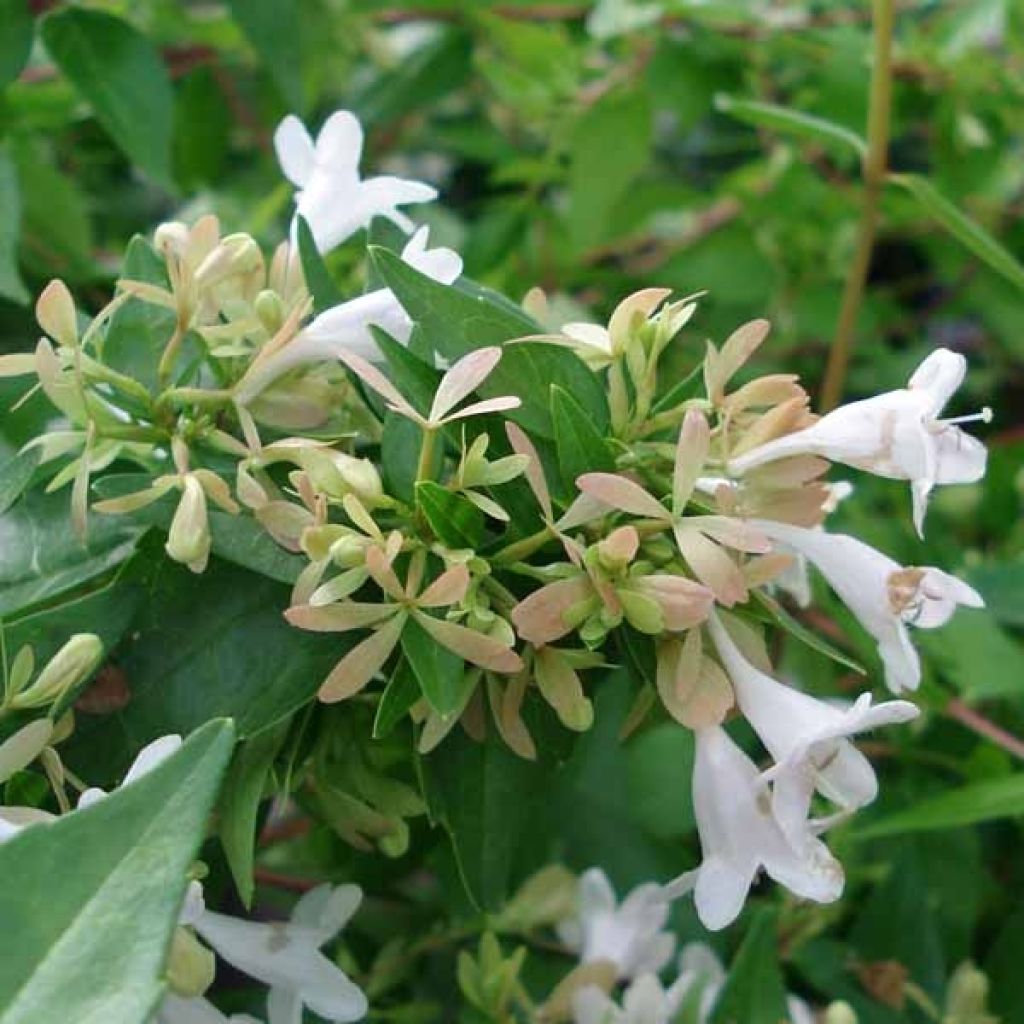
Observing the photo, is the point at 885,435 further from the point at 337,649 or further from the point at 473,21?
the point at 473,21

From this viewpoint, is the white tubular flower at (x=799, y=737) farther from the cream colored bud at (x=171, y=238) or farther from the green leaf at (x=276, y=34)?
the green leaf at (x=276, y=34)

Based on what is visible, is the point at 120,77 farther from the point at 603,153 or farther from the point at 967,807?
the point at 967,807

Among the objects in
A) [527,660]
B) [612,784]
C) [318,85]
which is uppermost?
[527,660]

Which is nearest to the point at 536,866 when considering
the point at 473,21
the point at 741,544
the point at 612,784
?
the point at 612,784

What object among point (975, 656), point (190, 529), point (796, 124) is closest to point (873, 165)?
point (796, 124)

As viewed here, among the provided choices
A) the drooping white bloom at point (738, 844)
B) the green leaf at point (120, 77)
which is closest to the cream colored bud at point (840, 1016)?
the drooping white bloom at point (738, 844)

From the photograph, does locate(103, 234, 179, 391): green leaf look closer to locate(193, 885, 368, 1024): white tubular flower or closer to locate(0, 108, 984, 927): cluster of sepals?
locate(0, 108, 984, 927): cluster of sepals
